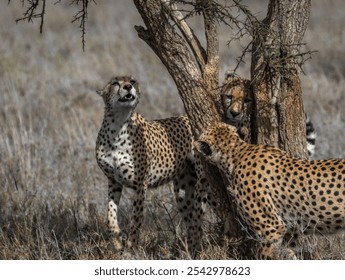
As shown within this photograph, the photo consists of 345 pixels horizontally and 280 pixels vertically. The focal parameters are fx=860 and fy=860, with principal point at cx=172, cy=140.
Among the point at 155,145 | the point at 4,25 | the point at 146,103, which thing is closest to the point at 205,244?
the point at 155,145

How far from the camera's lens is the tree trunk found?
512 centimetres

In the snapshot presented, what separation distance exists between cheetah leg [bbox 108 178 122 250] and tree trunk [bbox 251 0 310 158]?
127 centimetres

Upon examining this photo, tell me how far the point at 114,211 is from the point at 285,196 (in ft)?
5.01

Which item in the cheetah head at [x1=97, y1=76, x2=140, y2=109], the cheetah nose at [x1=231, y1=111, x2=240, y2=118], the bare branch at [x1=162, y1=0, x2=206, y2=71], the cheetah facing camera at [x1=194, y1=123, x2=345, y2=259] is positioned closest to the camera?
the cheetah facing camera at [x1=194, y1=123, x2=345, y2=259]

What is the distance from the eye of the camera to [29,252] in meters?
5.62

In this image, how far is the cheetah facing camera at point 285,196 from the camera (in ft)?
15.9

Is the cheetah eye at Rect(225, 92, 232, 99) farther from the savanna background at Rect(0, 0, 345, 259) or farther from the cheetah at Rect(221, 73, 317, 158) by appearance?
the savanna background at Rect(0, 0, 345, 259)

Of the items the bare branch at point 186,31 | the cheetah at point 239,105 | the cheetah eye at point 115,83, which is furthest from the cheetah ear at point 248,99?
the cheetah eye at point 115,83

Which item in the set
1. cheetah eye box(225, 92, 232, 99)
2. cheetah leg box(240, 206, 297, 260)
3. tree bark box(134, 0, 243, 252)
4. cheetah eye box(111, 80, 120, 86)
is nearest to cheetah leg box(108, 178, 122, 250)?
cheetah eye box(111, 80, 120, 86)

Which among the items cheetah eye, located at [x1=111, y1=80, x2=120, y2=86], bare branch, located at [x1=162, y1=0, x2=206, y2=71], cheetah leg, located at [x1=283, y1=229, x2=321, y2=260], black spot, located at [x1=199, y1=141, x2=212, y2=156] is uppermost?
bare branch, located at [x1=162, y1=0, x2=206, y2=71]

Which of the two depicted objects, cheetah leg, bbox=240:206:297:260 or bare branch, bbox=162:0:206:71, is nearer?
cheetah leg, bbox=240:206:297:260

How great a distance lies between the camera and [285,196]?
494 cm

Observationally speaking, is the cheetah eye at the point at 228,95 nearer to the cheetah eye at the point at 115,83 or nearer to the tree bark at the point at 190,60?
the tree bark at the point at 190,60

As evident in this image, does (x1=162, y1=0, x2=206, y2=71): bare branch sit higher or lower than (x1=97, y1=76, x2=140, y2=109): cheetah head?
higher
